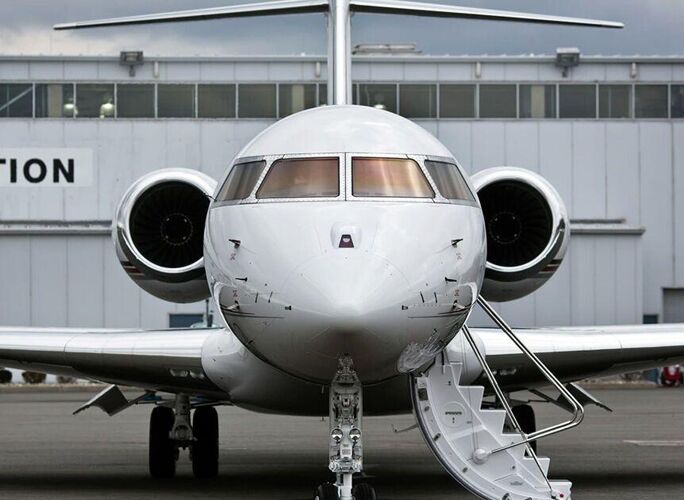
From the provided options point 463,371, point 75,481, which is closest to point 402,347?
point 463,371

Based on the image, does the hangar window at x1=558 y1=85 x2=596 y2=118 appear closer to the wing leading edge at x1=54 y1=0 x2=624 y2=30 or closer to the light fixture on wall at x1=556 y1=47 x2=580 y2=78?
the light fixture on wall at x1=556 y1=47 x2=580 y2=78

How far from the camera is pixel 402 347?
9.63 m

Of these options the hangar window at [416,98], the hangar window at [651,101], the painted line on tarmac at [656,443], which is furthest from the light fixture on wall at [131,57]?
the painted line on tarmac at [656,443]

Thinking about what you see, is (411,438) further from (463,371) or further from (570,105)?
(570,105)

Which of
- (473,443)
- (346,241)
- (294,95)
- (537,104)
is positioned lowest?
(473,443)

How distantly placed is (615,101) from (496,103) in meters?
3.60

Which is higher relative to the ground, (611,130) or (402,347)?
(611,130)

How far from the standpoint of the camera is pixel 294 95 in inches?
1737

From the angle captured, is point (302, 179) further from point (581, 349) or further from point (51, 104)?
point (51, 104)

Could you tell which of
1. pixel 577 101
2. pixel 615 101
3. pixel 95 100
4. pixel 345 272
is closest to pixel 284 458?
pixel 345 272

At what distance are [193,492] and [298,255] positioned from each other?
457 cm

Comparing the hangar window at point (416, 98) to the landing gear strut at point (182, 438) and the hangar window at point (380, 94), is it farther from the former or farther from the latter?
the landing gear strut at point (182, 438)

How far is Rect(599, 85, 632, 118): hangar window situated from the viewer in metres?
44.1

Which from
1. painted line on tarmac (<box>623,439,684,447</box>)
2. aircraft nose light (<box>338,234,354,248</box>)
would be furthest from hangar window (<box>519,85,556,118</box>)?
aircraft nose light (<box>338,234,354,248</box>)
